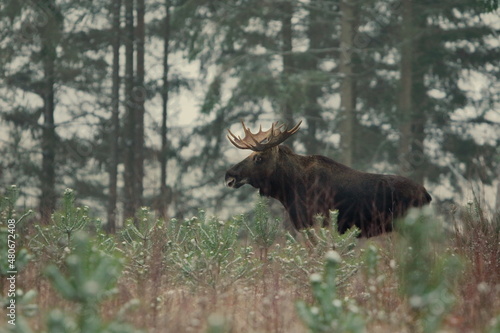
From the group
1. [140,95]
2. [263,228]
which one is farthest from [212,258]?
[140,95]

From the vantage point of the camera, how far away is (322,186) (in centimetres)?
943

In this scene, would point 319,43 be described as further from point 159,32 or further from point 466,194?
point 466,194

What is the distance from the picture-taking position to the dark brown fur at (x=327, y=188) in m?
9.27

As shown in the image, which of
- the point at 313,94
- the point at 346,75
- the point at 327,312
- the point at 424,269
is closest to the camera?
the point at 327,312

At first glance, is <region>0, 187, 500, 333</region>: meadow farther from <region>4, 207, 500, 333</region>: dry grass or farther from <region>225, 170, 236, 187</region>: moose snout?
<region>225, 170, 236, 187</region>: moose snout

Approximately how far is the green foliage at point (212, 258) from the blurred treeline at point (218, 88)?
37.2ft

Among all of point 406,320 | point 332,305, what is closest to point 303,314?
point 332,305

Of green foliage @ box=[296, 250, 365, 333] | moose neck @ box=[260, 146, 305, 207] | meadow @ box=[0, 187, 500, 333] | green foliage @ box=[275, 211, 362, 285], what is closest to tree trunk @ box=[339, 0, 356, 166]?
moose neck @ box=[260, 146, 305, 207]

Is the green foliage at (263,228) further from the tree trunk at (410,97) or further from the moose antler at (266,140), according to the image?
the tree trunk at (410,97)

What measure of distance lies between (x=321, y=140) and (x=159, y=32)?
6.14m

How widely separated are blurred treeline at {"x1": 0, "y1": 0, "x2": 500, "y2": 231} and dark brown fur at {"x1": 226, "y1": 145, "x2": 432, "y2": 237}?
8.77m

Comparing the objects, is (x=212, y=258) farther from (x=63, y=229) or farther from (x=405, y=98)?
(x=405, y=98)

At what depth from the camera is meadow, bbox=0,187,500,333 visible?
3.76 m

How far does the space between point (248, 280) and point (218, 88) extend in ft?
41.5
